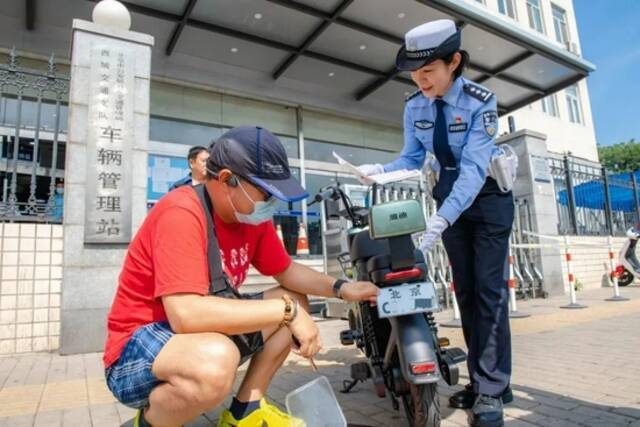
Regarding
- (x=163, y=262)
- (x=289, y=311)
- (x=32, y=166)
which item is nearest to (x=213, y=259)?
(x=163, y=262)

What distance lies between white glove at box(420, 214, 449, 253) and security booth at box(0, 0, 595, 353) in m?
3.81

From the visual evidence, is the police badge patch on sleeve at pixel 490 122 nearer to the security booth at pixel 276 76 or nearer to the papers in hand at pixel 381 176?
the papers in hand at pixel 381 176

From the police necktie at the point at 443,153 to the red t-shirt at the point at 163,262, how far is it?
117 centimetres

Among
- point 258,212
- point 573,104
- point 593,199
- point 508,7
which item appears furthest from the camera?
point 573,104

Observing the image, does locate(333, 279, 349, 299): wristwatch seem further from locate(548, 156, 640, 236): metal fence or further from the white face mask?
locate(548, 156, 640, 236): metal fence

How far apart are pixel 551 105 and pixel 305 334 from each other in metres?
20.8

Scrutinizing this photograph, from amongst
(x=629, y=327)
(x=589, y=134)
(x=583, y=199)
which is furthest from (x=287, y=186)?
(x=589, y=134)

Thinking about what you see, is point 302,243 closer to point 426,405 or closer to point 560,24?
point 426,405

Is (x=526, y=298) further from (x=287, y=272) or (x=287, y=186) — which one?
(x=287, y=186)

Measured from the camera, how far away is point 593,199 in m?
10.5

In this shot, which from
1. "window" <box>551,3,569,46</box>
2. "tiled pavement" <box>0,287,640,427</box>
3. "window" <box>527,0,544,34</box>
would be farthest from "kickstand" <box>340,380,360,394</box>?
"window" <box>551,3,569,46</box>

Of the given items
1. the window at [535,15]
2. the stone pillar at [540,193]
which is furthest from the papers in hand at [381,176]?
the window at [535,15]

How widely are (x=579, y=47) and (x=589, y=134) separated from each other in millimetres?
4037

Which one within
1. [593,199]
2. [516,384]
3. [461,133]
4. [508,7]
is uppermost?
[508,7]
